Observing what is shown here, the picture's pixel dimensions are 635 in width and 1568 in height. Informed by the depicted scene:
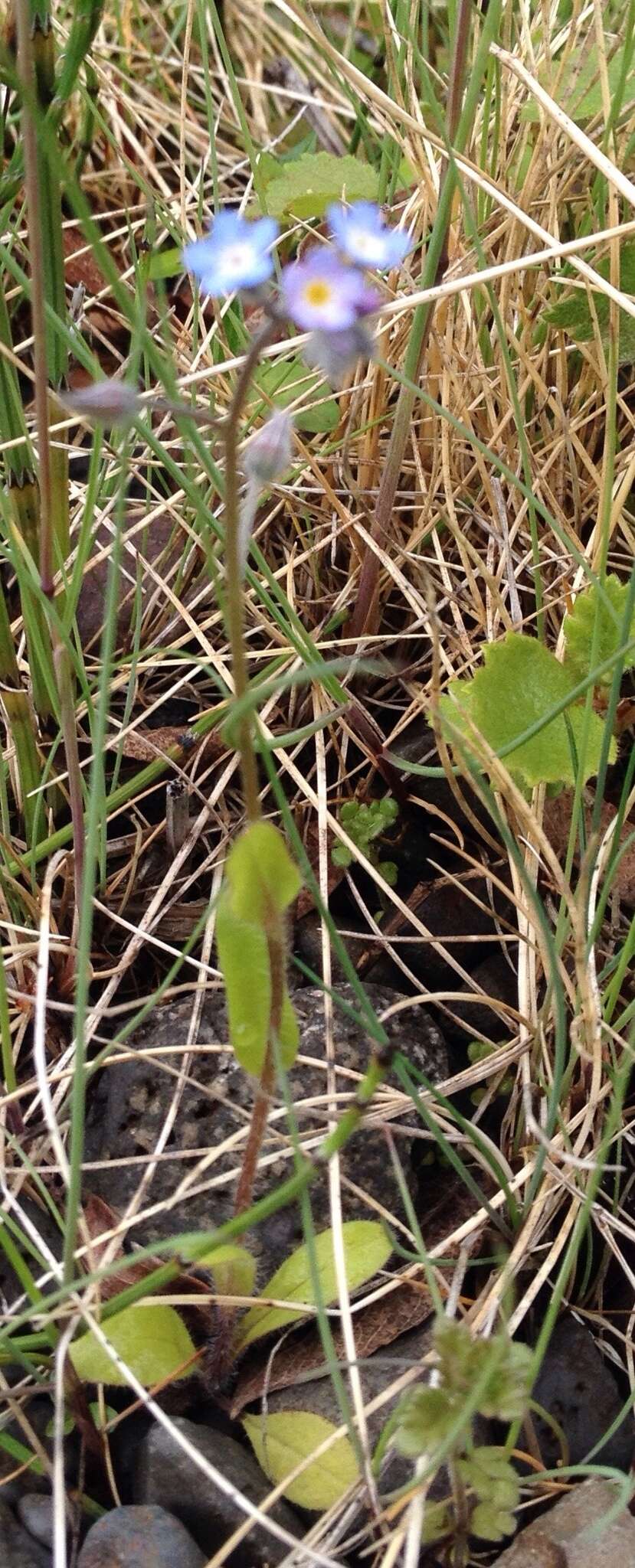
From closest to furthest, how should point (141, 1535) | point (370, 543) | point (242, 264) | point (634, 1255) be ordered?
1. point (242, 264)
2. point (141, 1535)
3. point (634, 1255)
4. point (370, 543)

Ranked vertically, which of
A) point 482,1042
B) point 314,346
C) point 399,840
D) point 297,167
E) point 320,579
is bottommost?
point 482,1042

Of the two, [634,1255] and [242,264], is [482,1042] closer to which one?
[634,1255]

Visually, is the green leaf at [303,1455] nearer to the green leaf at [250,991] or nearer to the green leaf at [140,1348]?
the green leaf at [140,1348]

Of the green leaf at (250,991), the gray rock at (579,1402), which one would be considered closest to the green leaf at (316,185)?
the green leaf at (250,991)

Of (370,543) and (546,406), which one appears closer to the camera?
(370,543)

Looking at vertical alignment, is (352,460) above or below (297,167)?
below

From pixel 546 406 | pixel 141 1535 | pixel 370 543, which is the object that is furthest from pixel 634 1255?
pixel 546 406
